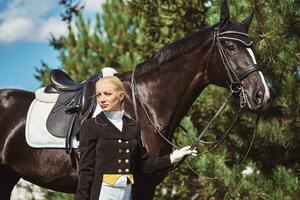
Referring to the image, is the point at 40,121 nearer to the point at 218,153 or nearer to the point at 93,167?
the point at 93,167

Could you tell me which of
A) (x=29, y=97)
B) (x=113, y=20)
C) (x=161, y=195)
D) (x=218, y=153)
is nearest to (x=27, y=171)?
(x=29, y=97)

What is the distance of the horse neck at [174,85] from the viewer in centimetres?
378

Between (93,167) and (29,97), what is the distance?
1.79 metres

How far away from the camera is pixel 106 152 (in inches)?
108

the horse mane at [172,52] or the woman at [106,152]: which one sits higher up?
the horse mane at [172,52]

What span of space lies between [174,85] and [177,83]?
2 cm

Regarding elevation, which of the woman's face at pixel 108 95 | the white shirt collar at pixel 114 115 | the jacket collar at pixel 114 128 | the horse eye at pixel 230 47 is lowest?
the jacket collar at pixel 114 128

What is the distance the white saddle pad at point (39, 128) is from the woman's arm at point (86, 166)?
3.81ft

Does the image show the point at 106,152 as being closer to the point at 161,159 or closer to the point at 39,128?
the point at 161,159

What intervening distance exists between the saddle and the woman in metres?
0.87

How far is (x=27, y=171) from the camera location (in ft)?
13.5

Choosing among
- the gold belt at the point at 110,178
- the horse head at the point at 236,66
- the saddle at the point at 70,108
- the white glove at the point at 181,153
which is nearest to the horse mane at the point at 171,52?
the horse head at the point at 236,66

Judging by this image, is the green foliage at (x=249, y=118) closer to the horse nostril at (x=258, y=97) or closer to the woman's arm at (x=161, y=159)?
the horse nostril at (x=258, y=97)

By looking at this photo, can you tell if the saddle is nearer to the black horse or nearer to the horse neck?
the black horse
